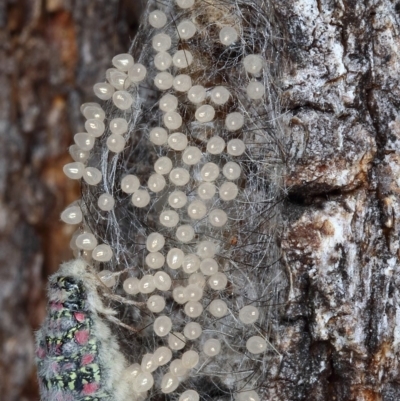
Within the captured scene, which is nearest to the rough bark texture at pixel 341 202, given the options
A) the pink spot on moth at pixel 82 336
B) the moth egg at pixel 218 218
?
the moth egg at pixel 218 218

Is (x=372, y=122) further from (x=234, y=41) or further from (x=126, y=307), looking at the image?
(x=126, y=307)

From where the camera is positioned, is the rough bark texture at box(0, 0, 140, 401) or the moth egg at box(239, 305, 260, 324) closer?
the moth egg at box(239, 305, 260, 324)

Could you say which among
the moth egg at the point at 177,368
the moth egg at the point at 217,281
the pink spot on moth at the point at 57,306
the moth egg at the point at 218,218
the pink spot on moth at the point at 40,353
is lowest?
the moth egg at the point at 177,368

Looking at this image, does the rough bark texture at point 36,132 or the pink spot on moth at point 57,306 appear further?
the rough bark texture at point 36,132

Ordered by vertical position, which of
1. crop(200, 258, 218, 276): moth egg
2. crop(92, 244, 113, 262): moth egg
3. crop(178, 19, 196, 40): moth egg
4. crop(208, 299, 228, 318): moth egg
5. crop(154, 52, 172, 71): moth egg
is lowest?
crop(208, 299, 228, 318): moth egg

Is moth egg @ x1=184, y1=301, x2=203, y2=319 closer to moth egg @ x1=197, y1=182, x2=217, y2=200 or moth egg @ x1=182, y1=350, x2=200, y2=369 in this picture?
moth egg @ x1=182, y1=350, x2=200, y2=369

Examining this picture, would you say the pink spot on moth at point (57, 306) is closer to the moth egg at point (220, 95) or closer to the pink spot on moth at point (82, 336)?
the pink spot on moth at point (82, 336)

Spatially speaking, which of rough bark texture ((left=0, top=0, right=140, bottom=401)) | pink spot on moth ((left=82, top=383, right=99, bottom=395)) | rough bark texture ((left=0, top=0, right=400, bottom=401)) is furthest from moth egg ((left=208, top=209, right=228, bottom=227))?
rough bark texture ((left=0, top=0, right=140, bottom=401))

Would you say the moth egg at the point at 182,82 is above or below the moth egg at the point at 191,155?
above
